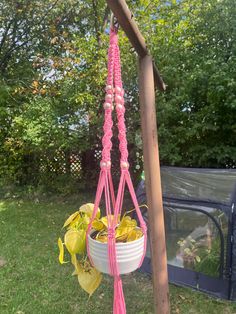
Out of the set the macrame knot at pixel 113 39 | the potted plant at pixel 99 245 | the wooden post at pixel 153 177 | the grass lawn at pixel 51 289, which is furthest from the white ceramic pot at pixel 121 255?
the grass lawn at pixel 51 289

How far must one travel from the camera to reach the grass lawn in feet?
8.55

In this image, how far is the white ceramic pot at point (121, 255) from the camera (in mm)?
1296

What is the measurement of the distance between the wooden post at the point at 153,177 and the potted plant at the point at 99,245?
0.64 feet

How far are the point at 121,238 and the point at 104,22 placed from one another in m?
6.47

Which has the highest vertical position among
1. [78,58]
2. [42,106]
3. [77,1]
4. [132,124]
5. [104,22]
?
[77,1]


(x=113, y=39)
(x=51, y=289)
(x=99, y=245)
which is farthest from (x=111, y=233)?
(x=51, y=289)

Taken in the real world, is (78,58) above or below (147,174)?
above

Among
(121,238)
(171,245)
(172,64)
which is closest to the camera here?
(121,238)

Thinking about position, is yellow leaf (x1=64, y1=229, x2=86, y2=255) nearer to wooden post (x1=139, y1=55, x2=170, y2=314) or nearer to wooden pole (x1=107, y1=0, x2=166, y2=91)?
wooden post (x1=139, y1=55, x2=170, y2=314)

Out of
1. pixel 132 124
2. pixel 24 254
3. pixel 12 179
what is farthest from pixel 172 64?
pixel 12 179

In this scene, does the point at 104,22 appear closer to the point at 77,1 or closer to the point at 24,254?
the point at 77,1

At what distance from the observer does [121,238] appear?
1411 millimetres

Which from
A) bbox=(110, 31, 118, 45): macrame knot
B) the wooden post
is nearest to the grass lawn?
the wooden post

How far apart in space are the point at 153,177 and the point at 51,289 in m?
1.86
